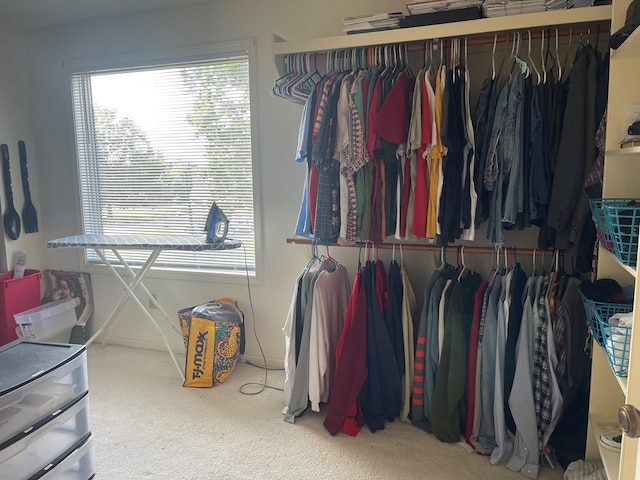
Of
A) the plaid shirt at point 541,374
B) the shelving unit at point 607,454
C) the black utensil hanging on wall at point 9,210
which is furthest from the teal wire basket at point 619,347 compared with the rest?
the black utensil hanging on wall at point 9,210

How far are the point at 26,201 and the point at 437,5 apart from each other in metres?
3.11

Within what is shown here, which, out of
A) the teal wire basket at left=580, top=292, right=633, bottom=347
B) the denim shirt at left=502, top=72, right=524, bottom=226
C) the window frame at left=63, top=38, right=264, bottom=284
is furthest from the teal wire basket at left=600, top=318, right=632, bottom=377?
the window frame at left=63, top=38, right=264, bottom=284

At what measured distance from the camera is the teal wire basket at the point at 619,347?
136 centimetres

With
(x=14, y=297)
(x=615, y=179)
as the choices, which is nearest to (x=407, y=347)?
(x=615, y=179)

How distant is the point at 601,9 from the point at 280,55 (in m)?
1.41

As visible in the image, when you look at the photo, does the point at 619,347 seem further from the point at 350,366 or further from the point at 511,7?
the point at 511,7

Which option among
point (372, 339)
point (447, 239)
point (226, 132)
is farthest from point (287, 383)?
point (226, 132)

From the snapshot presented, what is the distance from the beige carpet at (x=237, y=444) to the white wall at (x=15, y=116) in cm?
136

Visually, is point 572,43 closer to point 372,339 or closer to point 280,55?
point 280,55

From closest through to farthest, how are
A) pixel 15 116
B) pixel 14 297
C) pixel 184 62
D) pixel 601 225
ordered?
1. pixel 601 225
2. pixel 184 62
3. pixel 14 297
4. pixel 15 116

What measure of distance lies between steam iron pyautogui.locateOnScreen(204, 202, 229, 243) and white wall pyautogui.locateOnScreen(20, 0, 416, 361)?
0.28 metres

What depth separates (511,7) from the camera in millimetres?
2006

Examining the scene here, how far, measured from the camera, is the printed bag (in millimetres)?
2799

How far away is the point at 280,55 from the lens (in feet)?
7.83
